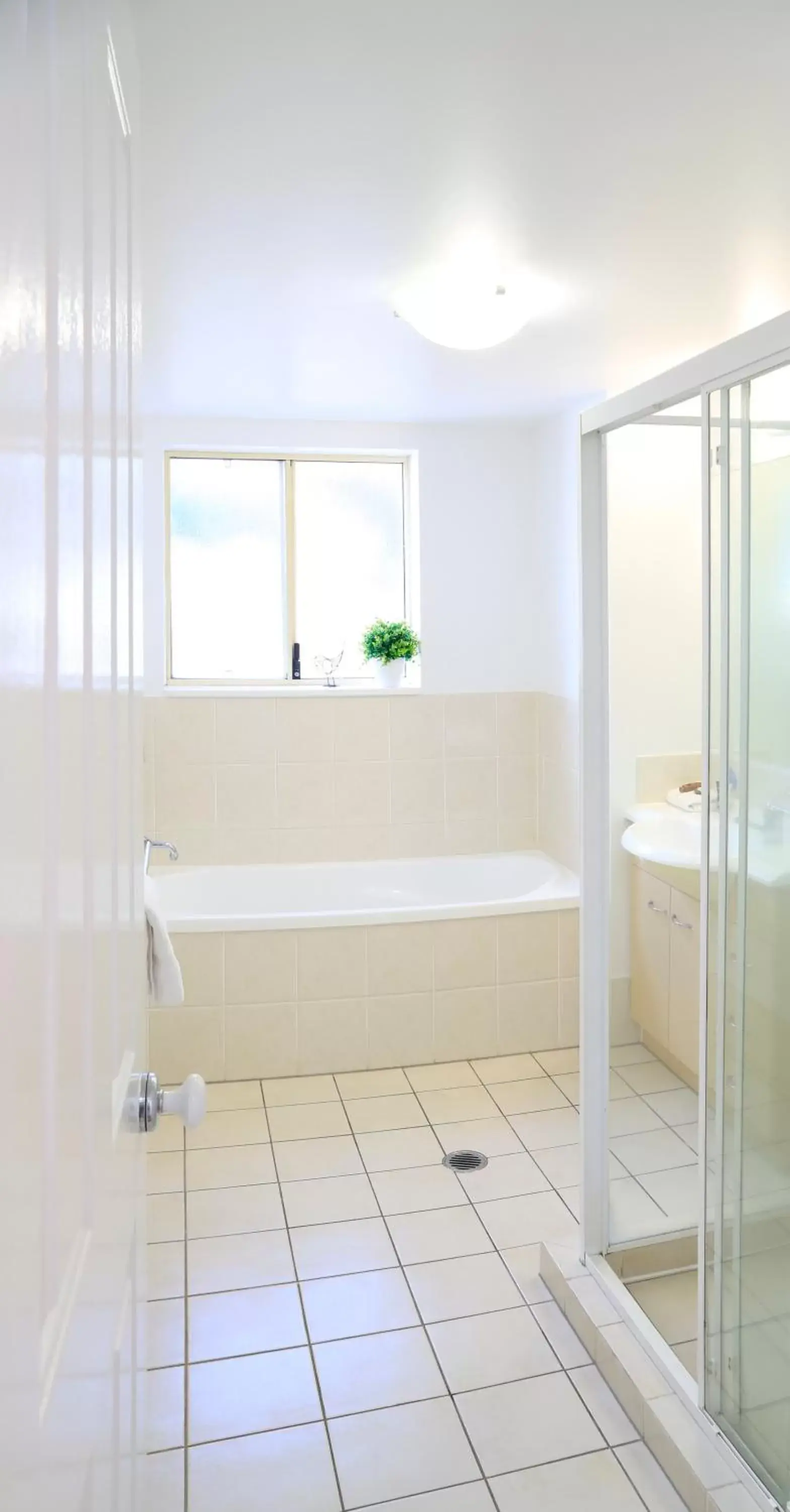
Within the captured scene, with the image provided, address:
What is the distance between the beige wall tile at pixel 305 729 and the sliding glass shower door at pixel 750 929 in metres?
2.74

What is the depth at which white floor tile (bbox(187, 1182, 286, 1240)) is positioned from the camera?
9.10 feet

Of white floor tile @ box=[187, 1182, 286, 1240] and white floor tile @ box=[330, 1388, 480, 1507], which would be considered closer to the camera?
white floor tile @ box=[330, 1388, 480, 1507]

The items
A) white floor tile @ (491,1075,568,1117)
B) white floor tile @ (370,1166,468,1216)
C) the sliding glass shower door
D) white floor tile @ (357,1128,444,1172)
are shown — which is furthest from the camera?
white floor tile @ (491,1075,568,1117)

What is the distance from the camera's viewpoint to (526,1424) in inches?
81.7

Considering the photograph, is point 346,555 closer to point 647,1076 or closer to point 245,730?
point 245,730

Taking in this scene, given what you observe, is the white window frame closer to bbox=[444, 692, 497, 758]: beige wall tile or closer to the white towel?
bbox=[444, 692, 497, 758]: beige wall tile

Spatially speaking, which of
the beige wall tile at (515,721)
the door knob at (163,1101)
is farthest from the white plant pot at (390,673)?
the door knob at (163,1101)

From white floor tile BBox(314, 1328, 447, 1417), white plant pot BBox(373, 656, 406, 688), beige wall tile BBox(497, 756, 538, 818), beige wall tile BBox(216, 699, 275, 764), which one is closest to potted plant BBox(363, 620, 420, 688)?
white plant pot BBox(373, 656, 406, 688)

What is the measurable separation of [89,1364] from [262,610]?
406cm

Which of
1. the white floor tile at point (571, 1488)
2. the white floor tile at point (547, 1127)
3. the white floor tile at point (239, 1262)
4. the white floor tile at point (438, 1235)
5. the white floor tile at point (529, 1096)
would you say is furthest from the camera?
the white floor tile at point (529, 1096)

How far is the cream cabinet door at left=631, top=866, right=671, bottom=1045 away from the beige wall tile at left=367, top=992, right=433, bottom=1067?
1.45 metres

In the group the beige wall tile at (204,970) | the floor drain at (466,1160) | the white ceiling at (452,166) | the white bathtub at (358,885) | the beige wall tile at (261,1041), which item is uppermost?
the white ceiling at (452,166)

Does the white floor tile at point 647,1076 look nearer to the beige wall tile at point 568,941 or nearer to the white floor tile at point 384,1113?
the white floor tile at point 384,1113

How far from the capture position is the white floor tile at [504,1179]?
2.95 meters
